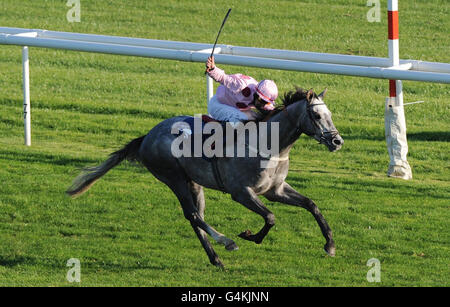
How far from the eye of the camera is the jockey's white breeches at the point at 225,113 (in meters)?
8.55

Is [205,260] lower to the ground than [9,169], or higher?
lower

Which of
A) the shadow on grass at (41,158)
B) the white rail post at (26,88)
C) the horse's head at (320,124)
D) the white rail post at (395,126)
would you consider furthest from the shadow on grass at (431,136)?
the horse's head at (320,124)

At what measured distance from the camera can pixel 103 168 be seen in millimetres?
9305

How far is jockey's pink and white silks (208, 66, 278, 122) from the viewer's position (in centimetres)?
848

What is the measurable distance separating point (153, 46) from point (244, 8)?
7288 mm

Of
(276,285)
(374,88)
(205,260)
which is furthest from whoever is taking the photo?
(374,88)

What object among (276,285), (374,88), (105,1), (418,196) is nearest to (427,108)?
(374,88)

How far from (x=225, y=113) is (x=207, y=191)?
7.78 ft

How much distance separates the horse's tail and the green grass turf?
50cm

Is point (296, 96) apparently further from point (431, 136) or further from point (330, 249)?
point (431, 136)

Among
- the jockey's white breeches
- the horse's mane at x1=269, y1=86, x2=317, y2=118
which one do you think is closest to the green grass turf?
the jockey's white breeches

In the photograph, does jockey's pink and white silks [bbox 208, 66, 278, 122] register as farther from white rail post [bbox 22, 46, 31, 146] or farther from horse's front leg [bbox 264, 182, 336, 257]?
white rail post [bbox 22, 46, 31, 146]

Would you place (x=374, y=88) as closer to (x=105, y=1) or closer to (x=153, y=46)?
(x=153, y=46)

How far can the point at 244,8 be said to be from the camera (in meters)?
18.8
